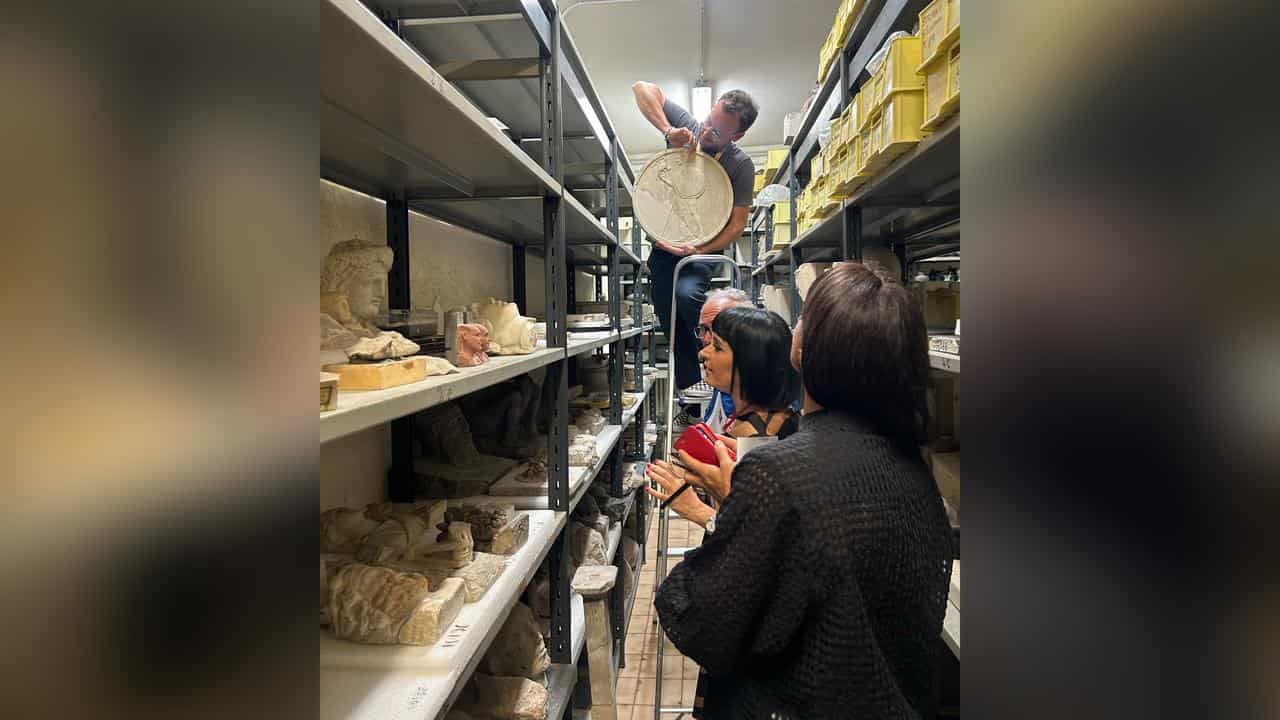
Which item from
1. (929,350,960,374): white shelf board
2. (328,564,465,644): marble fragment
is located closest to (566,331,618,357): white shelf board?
(328,564,465,644): marble fragment

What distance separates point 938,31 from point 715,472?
1.17 m

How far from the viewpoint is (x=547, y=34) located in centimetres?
185

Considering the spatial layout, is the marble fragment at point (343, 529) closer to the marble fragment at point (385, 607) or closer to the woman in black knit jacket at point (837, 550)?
the marble fragment at point (385, 607)

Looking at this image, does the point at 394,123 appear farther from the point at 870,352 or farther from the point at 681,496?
the point at 681,496

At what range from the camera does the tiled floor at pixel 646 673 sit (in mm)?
2934

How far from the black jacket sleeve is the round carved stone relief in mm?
2283

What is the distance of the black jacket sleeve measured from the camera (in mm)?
1132

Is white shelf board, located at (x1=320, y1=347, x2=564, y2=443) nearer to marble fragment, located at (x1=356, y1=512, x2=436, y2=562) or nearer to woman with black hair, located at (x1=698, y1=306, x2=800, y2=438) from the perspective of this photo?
marble fragment, located at (x1=356, y1=512, x2=436, y2=562)

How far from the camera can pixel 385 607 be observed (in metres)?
1.17

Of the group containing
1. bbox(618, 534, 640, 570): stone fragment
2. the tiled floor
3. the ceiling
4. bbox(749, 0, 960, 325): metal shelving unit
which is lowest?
the tiled floor

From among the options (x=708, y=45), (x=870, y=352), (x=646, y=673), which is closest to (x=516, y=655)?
(x=870, y=352)
